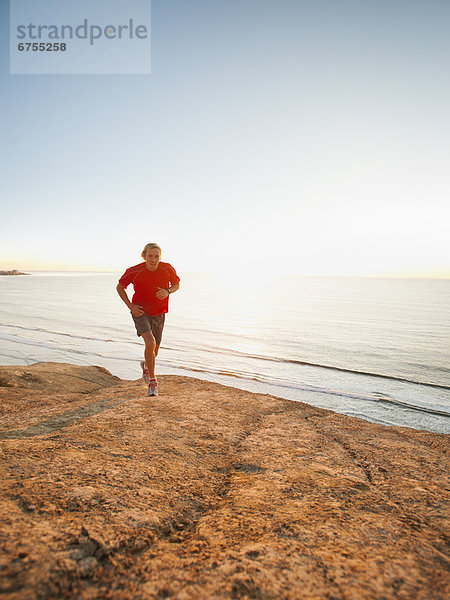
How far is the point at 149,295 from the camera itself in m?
5.40

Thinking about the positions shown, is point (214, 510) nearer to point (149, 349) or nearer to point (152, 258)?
point (149, 349)

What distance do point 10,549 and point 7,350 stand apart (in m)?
12.8

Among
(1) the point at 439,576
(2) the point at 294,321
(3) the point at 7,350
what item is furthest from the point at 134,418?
(2) the point at 294,321

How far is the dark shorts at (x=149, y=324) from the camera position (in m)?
5.29

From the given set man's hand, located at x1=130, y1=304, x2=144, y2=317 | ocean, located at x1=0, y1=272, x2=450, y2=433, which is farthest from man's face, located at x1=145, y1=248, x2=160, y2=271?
ocean, located at x1=0, y1=272, x2=450, y2=433

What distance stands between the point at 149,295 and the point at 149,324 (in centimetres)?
48

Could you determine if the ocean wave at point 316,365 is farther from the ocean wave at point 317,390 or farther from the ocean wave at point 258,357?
the ocean wave at point 317,390

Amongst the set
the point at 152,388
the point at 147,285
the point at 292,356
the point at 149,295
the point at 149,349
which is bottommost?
the point at 292,356

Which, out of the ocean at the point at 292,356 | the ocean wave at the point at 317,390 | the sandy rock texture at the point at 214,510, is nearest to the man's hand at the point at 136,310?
the sandy rock texture at the point at 214,510

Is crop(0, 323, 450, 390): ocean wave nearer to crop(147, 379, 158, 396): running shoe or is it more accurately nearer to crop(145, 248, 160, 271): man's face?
crop(147, 379, 158, 396): running shoe

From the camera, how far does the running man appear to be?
17.3ft

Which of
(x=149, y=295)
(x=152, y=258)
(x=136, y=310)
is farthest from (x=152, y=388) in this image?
(x=152, y=258)

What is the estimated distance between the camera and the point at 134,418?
13.3 feet

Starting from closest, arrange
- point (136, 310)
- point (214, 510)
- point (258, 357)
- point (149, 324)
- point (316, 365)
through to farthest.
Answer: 1. point (214, 510)
2. point (136, 310)
3. point (149, 324)
4. point (316, 365)
5. point (258, 357)
